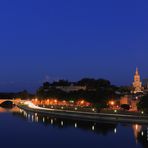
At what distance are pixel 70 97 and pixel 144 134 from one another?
4251cm

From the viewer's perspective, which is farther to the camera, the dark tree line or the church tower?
the church tower

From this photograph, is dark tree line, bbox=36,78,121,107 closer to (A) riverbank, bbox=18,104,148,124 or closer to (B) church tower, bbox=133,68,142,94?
(A) riverbank, bbox=18,104,148,124

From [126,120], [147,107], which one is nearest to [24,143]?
[126,120]

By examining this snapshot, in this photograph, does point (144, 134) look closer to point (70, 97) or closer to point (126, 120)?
point (126, 120)

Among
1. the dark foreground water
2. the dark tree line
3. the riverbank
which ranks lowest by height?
the dark foreground water

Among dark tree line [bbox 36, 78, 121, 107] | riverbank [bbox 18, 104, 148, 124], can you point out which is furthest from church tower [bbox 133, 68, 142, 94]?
riverbank [bbox 18, 104, 148, 124]

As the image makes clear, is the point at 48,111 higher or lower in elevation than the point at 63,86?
lower

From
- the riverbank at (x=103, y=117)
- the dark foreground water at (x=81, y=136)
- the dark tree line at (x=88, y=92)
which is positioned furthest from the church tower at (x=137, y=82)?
the dark foreground water at (x=81, y=136)

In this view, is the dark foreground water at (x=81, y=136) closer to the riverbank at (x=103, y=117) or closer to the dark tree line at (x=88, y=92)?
the riverbank at (x=103, y=117)

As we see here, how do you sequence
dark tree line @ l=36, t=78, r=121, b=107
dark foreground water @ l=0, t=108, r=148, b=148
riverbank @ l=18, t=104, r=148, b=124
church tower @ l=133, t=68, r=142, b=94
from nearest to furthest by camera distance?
dark foreground water @ l=0, t=108, r=148, b=148 < riverbank @ l=18, t=104, r=148, b=124 < dark tree line @ l=36, t=78, r=121, b=107 < church tower @ l=133, t=68, r=142, b=94

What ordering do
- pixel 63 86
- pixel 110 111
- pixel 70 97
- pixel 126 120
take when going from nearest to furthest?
pixel 126 120 < pixel 110 111 < pixel 70 97 < pixel 63 86

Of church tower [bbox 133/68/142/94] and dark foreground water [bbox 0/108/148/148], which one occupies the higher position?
church tower [bbox 133/68/142/94]

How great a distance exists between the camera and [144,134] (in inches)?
1193

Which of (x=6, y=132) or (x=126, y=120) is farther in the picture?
(x=126, y=120)
